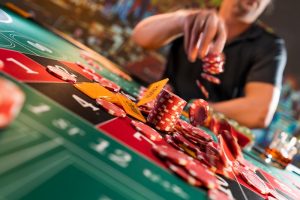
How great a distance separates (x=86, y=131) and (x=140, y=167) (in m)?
0.21

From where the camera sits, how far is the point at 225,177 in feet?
4.12

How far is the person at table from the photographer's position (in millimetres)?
3465

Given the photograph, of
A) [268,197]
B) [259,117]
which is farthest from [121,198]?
[259,117]

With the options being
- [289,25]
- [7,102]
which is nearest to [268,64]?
[289,25]

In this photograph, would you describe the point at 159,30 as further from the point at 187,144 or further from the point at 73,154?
the point at 73,154

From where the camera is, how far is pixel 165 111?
1445mm

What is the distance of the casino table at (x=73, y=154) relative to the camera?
618 mm

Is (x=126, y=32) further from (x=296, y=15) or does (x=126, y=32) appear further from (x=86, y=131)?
(x=86, y=131)

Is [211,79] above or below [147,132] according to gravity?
above

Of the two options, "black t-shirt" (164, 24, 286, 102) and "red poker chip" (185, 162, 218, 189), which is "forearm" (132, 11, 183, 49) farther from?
"red poker chip" (185, 162, 218, 189)

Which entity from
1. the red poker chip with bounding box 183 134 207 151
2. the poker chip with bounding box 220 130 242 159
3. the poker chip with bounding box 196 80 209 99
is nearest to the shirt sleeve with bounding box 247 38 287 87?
the poker chip with bounding box 196 80 209 99

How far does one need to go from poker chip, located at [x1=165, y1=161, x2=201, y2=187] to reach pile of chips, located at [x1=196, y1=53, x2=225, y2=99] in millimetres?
2979

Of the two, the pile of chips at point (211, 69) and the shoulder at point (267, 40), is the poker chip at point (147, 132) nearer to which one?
the pile of chips at point (211, 69)

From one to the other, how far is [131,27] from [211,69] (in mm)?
2037
